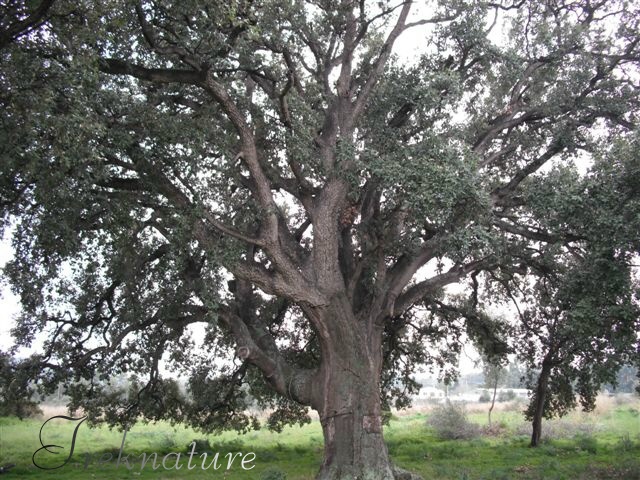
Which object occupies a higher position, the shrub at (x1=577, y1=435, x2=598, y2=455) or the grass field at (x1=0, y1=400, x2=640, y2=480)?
the shrub at (x1=577, y1=435, x2=598, y2=455)

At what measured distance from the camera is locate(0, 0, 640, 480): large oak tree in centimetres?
840

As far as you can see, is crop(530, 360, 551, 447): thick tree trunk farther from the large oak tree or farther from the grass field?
the large oak tree

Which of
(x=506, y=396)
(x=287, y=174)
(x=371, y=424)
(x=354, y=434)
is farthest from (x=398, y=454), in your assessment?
(x=506, y=396)

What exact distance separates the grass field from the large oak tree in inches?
83.4

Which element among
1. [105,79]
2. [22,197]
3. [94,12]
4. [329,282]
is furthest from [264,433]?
[94,12]

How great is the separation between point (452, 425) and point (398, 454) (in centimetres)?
648

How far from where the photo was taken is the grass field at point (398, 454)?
1309 centimetres

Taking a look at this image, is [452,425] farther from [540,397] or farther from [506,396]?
[506,396]

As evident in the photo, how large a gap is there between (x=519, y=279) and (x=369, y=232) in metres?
7.73

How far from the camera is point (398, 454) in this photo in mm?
17453

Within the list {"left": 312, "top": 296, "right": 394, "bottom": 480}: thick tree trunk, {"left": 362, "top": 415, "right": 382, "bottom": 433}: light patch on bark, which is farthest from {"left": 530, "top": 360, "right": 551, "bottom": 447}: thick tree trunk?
{"left": 362, "top": 415, "right": 382, "bottom": 433}: light patch on bark

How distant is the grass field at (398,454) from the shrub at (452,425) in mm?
513

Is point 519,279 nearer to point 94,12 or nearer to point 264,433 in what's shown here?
point 94,12

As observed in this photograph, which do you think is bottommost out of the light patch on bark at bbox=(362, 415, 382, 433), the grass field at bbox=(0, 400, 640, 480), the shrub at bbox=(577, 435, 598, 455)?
the grass field at bbox=(0, 400, 640, 480)
